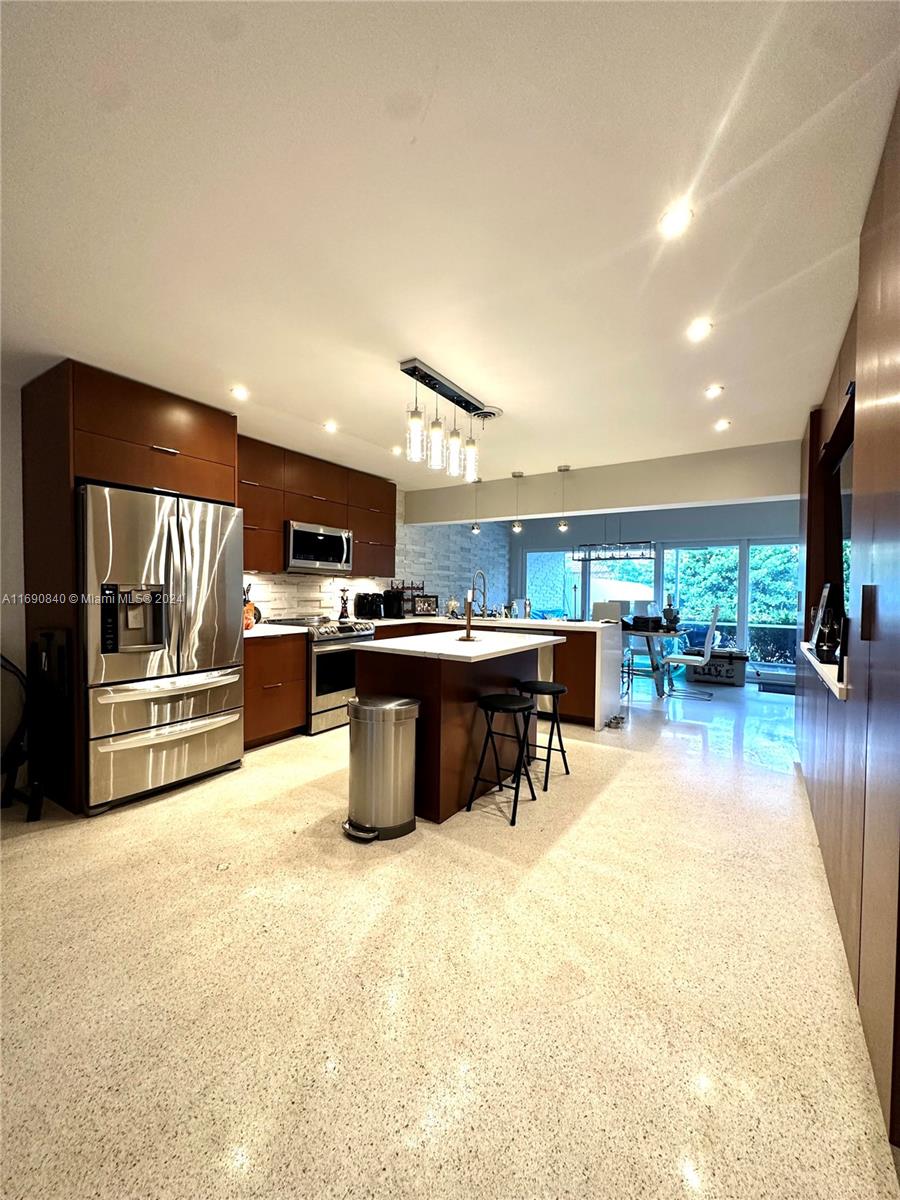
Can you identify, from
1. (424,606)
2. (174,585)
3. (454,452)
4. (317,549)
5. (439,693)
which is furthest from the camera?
(424,606)

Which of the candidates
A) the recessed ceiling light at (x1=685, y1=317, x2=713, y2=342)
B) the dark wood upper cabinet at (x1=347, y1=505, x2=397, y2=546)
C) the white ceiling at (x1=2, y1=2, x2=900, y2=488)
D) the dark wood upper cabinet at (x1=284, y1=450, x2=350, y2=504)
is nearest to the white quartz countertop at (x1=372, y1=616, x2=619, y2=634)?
the dark wood upper cabinet at (x1=347, y1=505, x2=397, y2=546)

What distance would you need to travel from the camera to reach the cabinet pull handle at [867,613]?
55.7 inches

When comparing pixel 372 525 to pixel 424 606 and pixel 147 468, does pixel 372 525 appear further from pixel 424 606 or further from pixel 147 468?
pixel 147 468

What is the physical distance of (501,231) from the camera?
67.6 inches

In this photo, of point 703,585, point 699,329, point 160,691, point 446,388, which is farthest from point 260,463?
point 703,585

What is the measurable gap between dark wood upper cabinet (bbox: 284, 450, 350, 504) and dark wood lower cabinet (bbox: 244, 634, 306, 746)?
58.6 inches

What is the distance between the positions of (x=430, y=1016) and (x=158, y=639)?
251cm

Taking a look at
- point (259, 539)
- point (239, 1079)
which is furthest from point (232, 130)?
point (259, 539)

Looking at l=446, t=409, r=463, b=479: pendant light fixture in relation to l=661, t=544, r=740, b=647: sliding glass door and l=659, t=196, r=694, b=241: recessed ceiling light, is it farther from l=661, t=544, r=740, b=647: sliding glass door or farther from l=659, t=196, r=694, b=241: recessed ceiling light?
l=661, t=544, r=740, b=647: sliding glass door

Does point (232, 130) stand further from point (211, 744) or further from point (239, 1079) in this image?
point (211, 744)

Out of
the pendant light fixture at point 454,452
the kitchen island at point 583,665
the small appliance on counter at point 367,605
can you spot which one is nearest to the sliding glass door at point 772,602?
the kitchen island at point 583,665

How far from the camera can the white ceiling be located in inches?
44.0

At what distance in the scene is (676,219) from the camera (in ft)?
5.37

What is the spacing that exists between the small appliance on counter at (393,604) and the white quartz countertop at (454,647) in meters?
2.53
